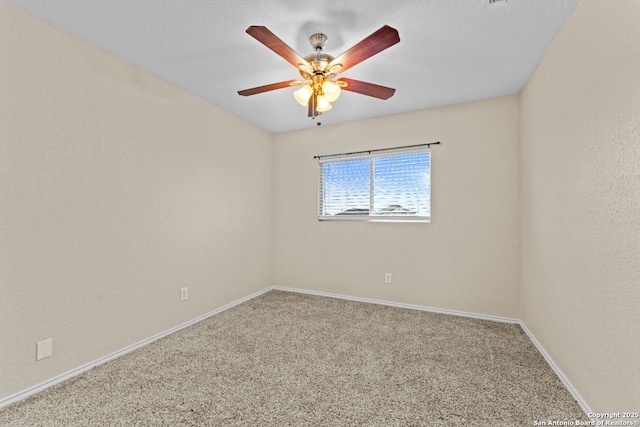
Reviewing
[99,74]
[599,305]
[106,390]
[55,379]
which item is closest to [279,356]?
[106,390]

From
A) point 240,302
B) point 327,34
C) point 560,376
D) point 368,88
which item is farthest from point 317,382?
point 327,34

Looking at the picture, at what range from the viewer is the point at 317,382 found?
180 centimetres

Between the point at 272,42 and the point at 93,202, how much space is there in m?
1.74

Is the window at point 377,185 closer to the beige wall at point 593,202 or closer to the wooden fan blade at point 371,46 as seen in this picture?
the beige wall at point 593,202

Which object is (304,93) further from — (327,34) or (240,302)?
(240,302)

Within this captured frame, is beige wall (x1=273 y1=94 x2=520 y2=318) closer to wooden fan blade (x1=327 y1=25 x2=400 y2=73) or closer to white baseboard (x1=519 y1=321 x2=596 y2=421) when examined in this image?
white baseboard (x1=519 y1=321 x2=596 y2=421)

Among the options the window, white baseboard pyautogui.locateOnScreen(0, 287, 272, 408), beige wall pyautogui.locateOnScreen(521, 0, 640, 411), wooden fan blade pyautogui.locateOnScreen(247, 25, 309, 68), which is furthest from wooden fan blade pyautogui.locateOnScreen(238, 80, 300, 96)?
white baseboard pyautogui.locateOnScreen(0, 287, 272, 408)

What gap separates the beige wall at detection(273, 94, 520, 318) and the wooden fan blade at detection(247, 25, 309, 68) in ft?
6.56

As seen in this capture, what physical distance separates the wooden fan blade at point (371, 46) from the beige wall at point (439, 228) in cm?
183

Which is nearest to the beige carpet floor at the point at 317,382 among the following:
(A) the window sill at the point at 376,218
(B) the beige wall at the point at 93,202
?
(B) the beige wall at the point at 93,202

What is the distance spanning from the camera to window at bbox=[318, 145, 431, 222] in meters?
3.24

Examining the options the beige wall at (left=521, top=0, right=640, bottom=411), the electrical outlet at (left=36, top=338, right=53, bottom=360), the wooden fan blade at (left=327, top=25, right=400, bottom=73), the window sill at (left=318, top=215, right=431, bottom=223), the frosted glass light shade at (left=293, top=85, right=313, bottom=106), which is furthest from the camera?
the window sill at (left=318, top=215, right=431, bottom=223)

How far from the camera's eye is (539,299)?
2.25m

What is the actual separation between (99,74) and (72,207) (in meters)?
1.03
